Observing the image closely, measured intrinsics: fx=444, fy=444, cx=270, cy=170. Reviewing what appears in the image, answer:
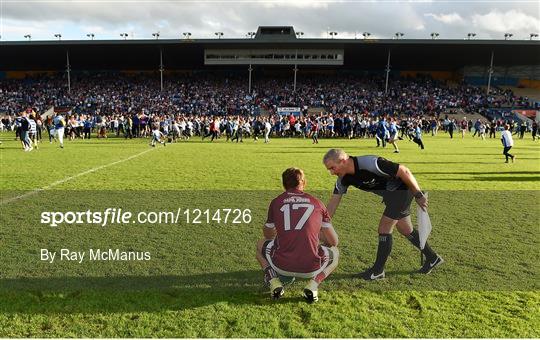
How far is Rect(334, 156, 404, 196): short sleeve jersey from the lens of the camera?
464 cm

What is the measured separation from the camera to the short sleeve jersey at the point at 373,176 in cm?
464

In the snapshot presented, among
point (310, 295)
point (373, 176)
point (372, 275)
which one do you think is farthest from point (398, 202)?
point (310, 295)

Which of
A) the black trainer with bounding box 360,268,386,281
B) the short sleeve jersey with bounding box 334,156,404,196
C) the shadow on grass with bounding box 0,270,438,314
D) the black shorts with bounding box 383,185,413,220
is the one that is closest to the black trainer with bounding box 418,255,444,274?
the shadow on grass with bounding box 0,270,438,314

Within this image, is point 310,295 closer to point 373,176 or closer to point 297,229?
point 297,229

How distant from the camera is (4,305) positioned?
13.9ft

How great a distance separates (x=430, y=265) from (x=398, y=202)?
923 millimetres

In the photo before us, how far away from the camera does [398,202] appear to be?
5.07 metres

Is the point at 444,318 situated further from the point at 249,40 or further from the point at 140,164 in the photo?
the point at 249,40

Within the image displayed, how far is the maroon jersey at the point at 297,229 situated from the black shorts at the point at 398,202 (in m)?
1.02

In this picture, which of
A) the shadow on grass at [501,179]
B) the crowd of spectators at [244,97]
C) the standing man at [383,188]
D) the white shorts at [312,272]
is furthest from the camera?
the crowd of spectators at [244,97]

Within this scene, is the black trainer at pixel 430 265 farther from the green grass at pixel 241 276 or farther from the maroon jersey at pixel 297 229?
the maroon jersey at pixel 297 229

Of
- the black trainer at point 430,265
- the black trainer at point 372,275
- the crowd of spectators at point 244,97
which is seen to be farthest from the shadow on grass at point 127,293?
the crowd of spectators at point 244,97

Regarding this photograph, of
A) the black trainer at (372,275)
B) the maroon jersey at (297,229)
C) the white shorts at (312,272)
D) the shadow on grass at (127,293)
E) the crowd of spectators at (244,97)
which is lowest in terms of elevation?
the shadow on grass at (127,293)

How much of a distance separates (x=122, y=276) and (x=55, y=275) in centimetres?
75
